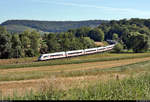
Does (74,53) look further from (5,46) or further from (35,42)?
(5,46)

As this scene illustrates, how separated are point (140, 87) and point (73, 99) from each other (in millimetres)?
3782

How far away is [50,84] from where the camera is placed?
10375mm

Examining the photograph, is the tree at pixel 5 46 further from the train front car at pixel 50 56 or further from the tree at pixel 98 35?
the tree at pixel 98 35

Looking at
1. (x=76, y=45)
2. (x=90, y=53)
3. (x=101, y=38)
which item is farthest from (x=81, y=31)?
(x=90, y=53)

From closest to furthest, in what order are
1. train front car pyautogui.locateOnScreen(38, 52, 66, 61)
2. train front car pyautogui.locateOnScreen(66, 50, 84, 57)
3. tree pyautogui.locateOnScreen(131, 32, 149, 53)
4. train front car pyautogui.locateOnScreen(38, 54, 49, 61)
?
train front car pyautogui.locateOnScreen(38, 54, 49, 61) < train front car pyautogui.locateOnScreen(38, 52, 66, 61) < train front car pyautogui.locateOnScreen(66, 50, 84, 57) < tree pyautogui.locateOnScreen(131, 32, 149, 53)

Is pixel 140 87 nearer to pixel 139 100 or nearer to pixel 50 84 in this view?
pixel 139 100

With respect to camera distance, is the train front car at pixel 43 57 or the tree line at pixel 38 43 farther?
the tree line at pixel 38 43

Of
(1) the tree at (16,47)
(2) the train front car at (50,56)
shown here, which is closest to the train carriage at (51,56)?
(2) the train front car at (50,56)

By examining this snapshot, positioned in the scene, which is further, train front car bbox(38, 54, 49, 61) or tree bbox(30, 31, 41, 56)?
tree bbox(30, 31, 41, 56)

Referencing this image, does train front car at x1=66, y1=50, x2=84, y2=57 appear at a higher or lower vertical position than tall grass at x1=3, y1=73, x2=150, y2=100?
lower

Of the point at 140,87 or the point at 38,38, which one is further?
the point at 38,38

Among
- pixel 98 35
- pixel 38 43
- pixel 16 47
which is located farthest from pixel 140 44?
pixel 98 35

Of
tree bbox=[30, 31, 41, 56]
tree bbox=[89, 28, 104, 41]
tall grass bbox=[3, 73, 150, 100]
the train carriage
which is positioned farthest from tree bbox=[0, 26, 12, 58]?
tree bbox=[89, 28, 104, 41]

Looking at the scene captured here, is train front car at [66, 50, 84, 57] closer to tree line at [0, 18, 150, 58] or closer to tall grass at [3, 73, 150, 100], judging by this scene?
tree line at [0, 18, 150, 58]
